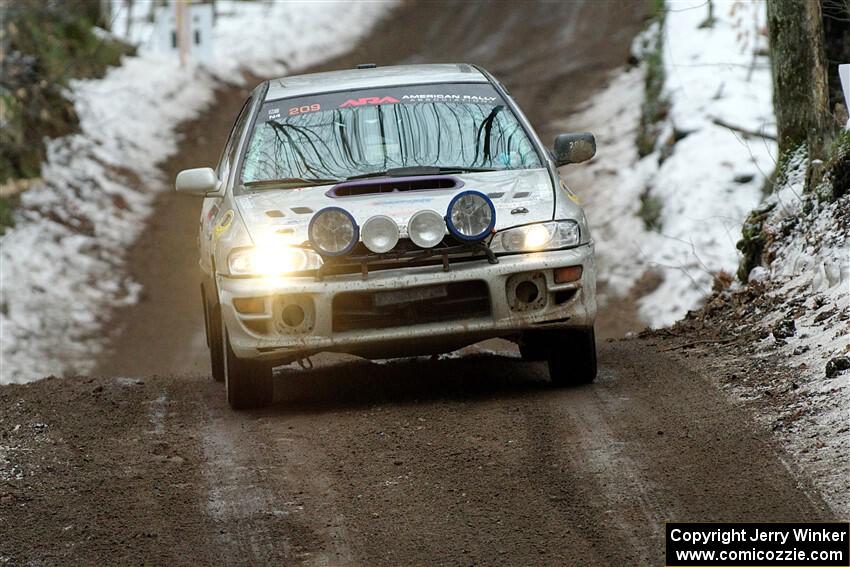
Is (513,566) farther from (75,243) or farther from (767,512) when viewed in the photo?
(75,243)

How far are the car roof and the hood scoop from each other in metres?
1.16

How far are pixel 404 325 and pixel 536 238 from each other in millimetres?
836

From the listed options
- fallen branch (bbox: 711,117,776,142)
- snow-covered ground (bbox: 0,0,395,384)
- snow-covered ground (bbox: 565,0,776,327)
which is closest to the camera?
snow-covered ground (bbox: 565,0,776,327)

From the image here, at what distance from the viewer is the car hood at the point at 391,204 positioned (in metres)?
7.27

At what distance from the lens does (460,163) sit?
7.95 metres

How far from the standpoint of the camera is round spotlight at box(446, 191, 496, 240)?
7.15m

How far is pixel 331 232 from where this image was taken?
712 cm

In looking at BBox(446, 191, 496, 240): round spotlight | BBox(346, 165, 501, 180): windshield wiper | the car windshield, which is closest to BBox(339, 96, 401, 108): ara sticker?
the car windshield

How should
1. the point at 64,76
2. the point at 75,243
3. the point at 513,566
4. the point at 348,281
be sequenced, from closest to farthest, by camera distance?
the point at 513,566
the point at 348,281
the point at 75,243
the point at 64,76

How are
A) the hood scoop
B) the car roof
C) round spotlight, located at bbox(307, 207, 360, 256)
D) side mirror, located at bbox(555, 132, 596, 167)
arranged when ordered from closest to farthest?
1. round spotlight, located at bbox(307, 207, 360, 256)
2. the hood scoop
3. side mirror, located at bbox(555, 132, 596, 167)
4. the car roof

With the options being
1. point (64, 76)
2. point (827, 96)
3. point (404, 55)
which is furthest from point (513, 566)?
point (404, 55)

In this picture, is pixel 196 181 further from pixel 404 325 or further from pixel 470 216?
pixel 470 216

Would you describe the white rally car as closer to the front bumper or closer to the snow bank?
the front bumper

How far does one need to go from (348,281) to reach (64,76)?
1648cm
